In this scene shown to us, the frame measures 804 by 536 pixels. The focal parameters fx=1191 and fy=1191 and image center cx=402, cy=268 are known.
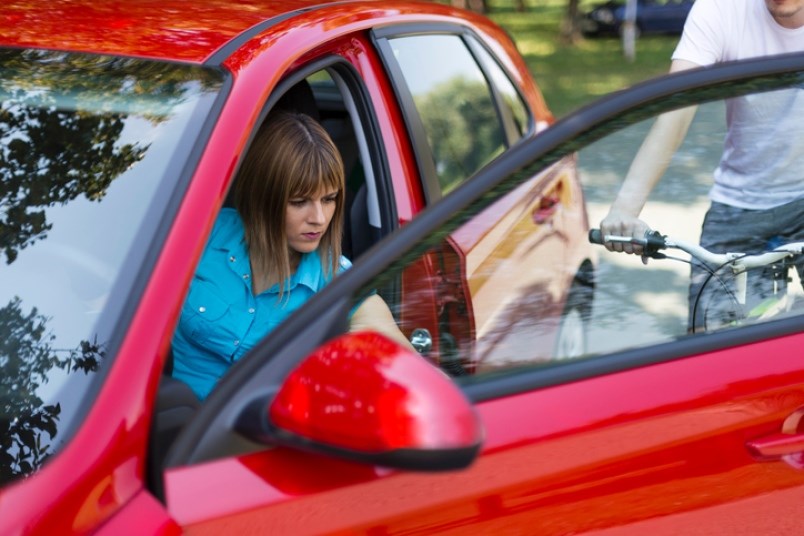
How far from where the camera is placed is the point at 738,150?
2.44m

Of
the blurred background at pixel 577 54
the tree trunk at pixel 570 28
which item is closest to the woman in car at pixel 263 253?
the blurred background at pixel 577 54

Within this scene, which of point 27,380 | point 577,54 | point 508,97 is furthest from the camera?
point 577,54

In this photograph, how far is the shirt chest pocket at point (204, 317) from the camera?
2.51 meters

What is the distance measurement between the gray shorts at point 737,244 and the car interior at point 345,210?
0.87 metres

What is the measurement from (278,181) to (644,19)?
88.9 ft

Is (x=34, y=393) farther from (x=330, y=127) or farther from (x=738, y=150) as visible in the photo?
(x=330, y=127)

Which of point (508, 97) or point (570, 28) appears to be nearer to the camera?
point (508, 97)

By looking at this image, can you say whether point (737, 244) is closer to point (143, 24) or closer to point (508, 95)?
point (143, 24)

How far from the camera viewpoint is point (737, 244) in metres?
2.25

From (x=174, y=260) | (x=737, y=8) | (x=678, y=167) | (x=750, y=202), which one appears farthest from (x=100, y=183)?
(x=737, y=8)

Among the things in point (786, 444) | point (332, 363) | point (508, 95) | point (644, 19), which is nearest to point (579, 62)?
point (644, 19)

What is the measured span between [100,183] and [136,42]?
1.59 ft

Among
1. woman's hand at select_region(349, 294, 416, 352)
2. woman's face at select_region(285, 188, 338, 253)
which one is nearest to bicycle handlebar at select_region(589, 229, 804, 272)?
woman's hand at select_region(349, 294, 416, 352)

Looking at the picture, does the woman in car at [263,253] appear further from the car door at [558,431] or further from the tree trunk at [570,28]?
the tree trunk at [570,28]
